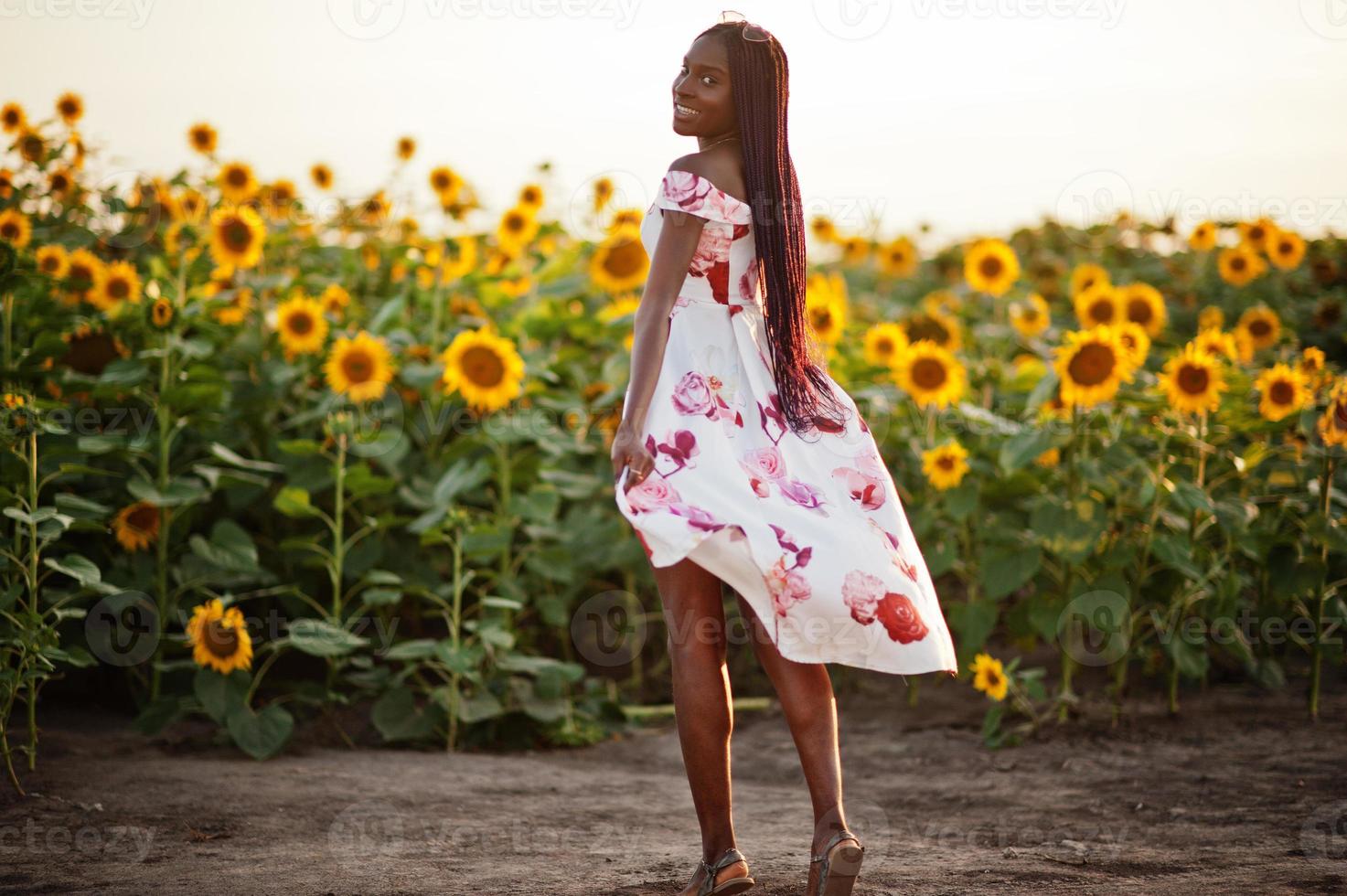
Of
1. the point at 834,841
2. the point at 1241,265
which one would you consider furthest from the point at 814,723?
the point at 1241,265

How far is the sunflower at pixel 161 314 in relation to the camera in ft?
12.4

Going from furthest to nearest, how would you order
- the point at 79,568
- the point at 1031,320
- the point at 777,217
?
the point at 1031,320
the point at 79,568
the point at 777,217

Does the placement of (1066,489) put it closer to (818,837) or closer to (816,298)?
(816,298)

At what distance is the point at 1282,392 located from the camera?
3.99 meters

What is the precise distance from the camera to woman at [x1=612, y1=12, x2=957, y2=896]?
2.26 metres

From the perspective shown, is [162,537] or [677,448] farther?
[162,537]

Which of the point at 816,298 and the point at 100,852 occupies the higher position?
the point at 816,298

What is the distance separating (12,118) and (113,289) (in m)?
0.71

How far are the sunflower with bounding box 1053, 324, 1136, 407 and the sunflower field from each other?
11 millimetres

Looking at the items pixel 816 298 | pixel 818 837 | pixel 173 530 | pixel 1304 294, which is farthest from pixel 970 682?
pixel 1304 294

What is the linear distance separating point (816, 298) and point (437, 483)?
158 centimetres

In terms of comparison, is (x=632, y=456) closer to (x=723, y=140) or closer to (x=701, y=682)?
(x=701, y=682)

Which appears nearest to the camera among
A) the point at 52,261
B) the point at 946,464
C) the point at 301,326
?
the point at 946,464

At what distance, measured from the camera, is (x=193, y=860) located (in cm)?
267
